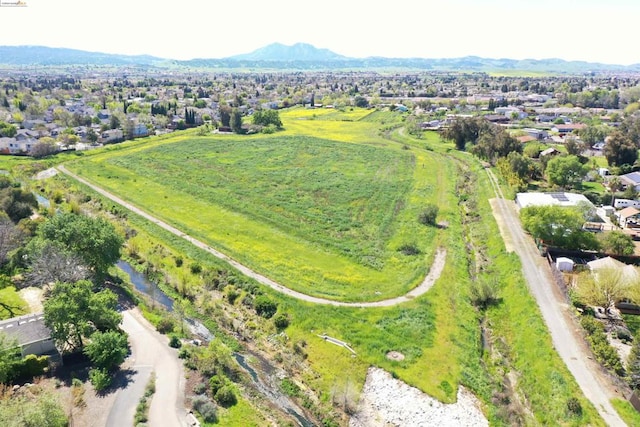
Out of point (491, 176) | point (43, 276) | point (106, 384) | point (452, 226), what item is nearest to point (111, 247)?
point (43, 276)

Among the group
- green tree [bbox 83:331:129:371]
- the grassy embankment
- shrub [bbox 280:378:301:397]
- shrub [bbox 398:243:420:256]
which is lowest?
shrub [bbox 280:378:301:397]

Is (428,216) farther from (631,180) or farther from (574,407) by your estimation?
(631,180)

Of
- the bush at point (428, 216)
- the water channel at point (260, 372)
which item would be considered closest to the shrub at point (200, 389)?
the water channel at point (260, 372)

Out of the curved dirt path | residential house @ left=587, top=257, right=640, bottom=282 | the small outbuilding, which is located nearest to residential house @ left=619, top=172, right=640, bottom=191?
residential house @ left=587, top=257, right=640, bottom=282

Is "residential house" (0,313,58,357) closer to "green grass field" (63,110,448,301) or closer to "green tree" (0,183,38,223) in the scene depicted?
"green grass field" (63,110,448,301)

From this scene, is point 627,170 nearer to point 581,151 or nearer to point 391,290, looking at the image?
point 581,151

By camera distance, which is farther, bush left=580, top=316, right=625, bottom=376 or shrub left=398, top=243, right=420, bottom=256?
shrub left=398, top=243, right=420, bottom=256
